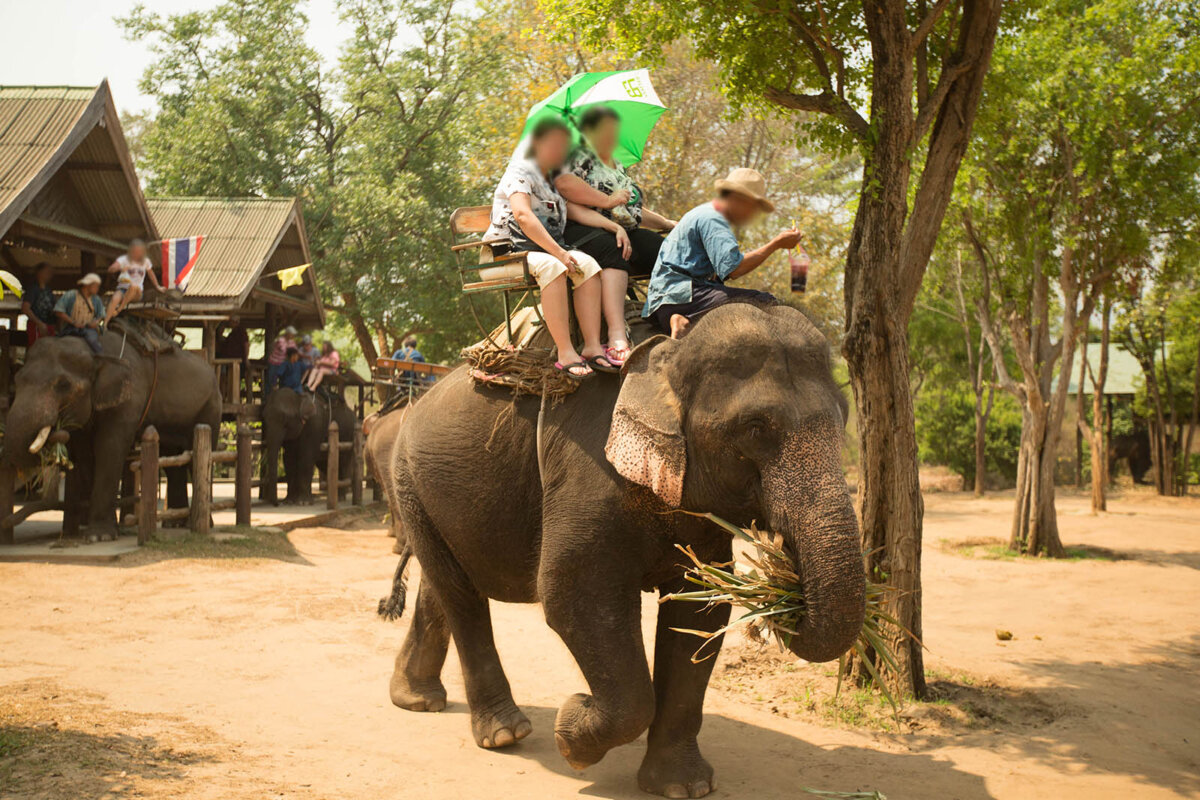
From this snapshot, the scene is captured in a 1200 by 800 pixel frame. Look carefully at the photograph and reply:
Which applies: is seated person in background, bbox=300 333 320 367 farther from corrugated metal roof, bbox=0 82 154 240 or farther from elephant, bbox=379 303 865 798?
elephant, bbox=379 303 865 798

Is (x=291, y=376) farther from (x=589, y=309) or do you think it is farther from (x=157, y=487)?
(x=589, y=309)

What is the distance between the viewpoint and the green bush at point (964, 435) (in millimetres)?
31734

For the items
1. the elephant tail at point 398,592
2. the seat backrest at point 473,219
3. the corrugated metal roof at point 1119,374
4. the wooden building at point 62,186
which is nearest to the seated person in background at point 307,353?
the wooden building at point 62,186

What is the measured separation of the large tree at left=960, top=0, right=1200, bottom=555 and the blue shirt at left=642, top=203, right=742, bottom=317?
32.0ft

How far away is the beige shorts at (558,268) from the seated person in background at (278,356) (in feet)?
45.9

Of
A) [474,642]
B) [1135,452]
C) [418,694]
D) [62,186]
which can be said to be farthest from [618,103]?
[1135,452]

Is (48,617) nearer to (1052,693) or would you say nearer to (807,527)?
(807,527)

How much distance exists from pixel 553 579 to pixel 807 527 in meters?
1.30

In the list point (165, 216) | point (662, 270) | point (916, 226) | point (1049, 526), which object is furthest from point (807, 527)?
point (165, 216)

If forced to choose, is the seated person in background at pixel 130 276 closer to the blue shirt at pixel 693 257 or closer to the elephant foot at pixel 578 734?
the blue shirt at pixel 693 257

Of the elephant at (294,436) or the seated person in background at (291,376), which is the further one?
the seated person in background at (291,376)

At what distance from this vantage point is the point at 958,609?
11219 mm

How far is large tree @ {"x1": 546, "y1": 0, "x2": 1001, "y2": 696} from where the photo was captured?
23.6 ft

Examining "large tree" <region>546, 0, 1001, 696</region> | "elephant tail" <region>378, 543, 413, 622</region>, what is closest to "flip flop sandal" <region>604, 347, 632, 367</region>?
"large tree" <region>546, 0, 1001, 696</region>
